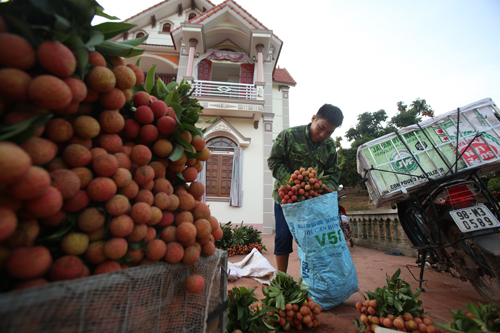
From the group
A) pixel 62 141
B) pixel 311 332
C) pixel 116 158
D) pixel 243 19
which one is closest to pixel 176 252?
pixel 116 158

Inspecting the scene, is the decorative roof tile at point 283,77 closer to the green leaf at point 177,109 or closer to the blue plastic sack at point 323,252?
the blue plastic sack at point 323,252

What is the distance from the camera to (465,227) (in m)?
1.88

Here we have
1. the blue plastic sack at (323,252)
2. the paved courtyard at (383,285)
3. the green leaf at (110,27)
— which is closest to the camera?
the green leaf at (110,27)

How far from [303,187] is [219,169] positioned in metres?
6.19

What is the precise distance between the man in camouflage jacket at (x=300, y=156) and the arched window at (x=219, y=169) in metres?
5.59

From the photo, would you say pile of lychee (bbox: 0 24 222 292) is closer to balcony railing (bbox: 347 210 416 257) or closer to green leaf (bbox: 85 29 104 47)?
green leaf (bbox: 85 29 104 47)

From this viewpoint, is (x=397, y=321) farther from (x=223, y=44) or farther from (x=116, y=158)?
(x=223, y=44)

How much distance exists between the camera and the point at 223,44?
9.66 metres

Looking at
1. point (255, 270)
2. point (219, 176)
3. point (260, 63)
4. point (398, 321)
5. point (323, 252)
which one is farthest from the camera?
point (260, 63)

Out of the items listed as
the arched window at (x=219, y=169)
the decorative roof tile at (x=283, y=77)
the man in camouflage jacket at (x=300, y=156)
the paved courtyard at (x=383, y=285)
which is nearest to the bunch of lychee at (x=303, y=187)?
the man in camouflage jacket at (x=300, y=156)

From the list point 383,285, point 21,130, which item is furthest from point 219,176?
point 21,130

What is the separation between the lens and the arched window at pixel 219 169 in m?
7.87

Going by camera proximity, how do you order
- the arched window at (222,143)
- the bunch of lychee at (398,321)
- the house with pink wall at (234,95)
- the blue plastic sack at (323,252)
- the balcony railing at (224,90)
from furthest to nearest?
the balcony railing at (224,90) < the arched window at (222,143) < the house with pink wall at (234,95) < the blue plastic sack at (323,252) < the bunch of lychee at (398,321)

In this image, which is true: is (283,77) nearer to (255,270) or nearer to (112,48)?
(255,270)
